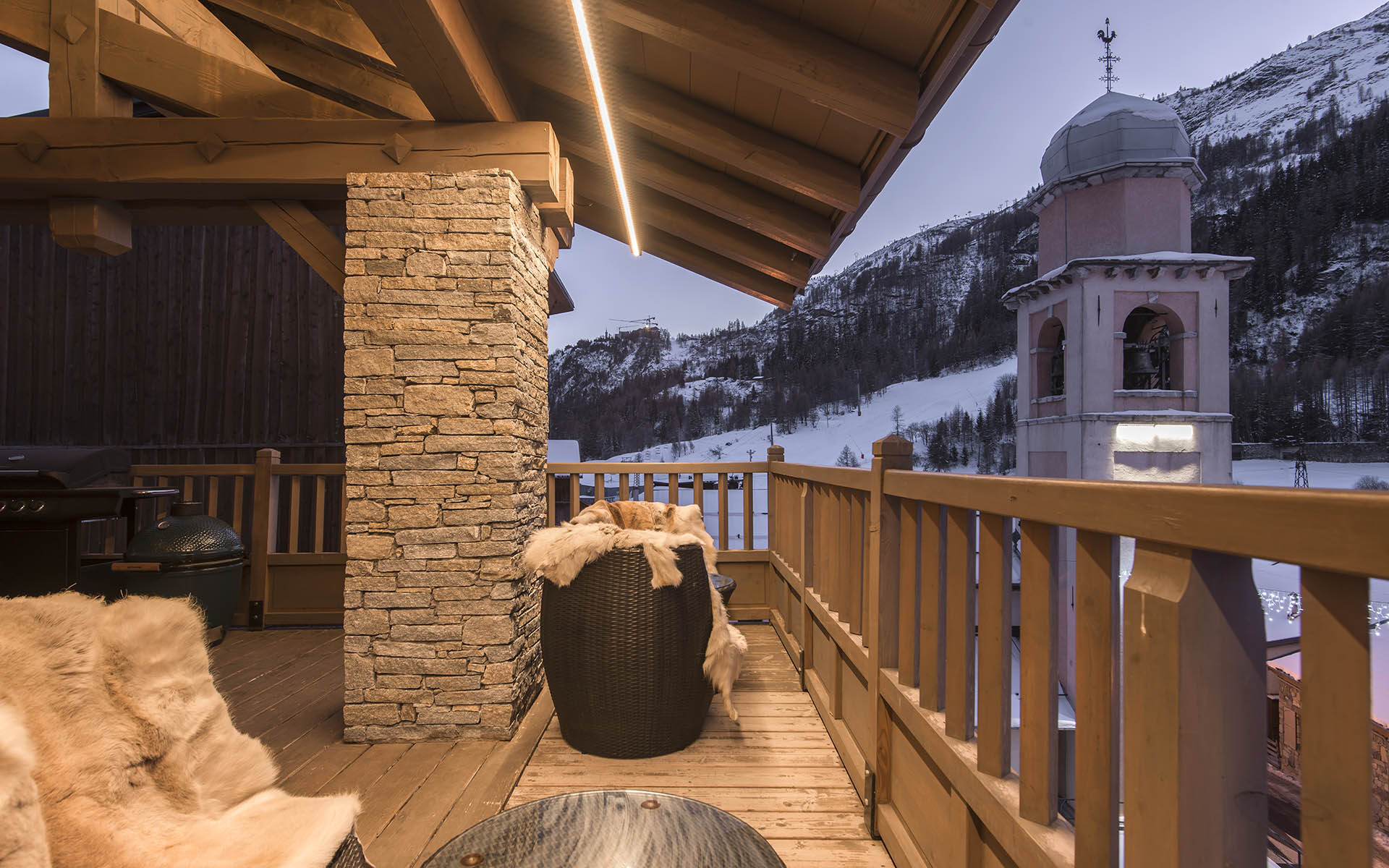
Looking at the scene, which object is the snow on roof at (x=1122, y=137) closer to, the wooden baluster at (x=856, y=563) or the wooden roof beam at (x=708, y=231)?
the wooden roof beam at (x=708, y=231)

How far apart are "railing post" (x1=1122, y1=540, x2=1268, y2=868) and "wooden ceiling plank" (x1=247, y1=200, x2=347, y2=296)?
10.6ft

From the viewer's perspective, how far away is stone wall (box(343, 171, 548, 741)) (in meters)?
2.69

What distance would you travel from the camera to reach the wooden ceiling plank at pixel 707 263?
4.86 metres

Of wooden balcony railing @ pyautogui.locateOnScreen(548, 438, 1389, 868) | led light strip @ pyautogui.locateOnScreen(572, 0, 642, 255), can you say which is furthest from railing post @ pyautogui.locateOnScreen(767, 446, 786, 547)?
wooden balcony railing @ pyautogui.locateOnScreen(548, 438, 1389, 868)

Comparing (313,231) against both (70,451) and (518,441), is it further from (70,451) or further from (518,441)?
(70,451)

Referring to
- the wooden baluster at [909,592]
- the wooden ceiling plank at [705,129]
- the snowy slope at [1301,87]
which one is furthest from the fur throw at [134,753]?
the snowy slope at [1301,87]

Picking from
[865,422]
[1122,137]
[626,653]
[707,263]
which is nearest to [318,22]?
[707,263]

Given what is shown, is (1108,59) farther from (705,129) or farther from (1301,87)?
(705,129)

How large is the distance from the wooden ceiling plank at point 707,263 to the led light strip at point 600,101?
0.87 m

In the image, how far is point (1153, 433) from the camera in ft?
34.3

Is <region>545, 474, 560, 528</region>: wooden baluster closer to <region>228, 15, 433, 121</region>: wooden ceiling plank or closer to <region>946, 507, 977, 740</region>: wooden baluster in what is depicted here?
<region>228, 15, 433, 121</region>: wooden ceiling plank

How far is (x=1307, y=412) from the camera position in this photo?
9.22 metres

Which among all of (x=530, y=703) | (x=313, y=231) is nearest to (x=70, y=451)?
(x=313, y=231)

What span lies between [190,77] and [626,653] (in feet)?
10.6
